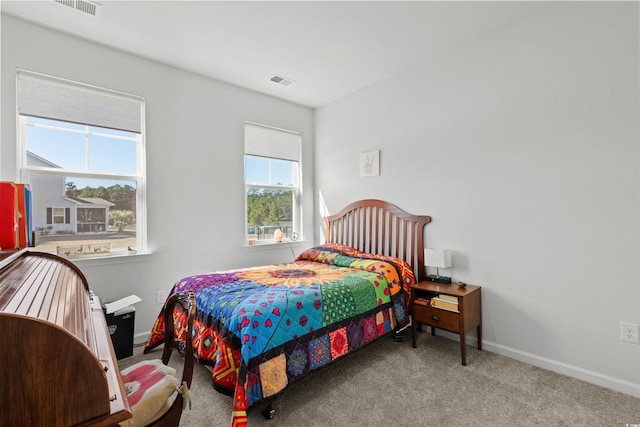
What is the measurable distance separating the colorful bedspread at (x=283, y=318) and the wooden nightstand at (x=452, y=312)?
0.55 feet

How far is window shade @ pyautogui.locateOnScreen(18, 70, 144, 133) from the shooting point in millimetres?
2449

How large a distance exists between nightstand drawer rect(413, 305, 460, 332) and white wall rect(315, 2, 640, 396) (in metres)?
0.46

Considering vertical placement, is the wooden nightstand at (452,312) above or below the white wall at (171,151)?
below

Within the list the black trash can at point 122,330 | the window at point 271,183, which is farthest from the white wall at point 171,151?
the black trash can at point 122,330

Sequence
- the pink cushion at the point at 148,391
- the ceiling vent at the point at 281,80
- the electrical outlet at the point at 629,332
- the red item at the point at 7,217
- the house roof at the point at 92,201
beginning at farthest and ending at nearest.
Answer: the ceiling vent at the point at 281,80, the house roof at the point at 92,201, the electrical outlet at the point at 629,332, the red item at the point at 7,217, the pink cushion at the point at 148,391

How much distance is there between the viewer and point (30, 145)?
8.23 ft

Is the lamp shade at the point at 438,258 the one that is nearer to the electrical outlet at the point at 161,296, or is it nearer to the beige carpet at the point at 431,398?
the beige carpet at the point at 431,398

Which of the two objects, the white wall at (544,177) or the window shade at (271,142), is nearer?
the white wall at (544,177)

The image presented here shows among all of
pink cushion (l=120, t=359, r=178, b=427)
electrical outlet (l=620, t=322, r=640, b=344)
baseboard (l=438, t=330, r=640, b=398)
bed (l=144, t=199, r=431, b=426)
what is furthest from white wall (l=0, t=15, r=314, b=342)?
electrical outlet (l=620, t=322, r=640, b=344)

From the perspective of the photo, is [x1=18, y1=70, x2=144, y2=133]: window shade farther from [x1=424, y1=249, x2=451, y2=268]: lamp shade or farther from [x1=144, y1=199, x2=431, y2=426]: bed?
[x1=424, y1=249, x2=451, y2=268]: lamp shade

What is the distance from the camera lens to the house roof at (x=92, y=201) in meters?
2.71

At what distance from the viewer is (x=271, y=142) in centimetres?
399

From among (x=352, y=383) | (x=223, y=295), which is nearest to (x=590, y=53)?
(x=352, y=383)

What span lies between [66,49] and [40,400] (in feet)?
10.1
